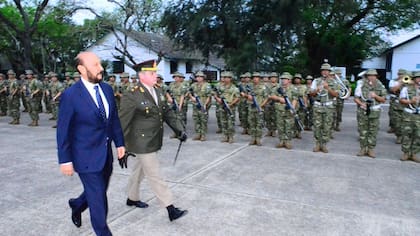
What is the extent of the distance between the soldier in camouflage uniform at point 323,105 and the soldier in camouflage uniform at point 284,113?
1.80 feet

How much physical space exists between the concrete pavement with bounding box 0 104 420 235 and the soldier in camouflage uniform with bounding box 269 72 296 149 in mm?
331

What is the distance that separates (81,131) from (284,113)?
5295 mm

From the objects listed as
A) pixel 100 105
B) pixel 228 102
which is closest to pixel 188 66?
pixel 228 102

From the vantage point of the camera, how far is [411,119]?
21.2 ft

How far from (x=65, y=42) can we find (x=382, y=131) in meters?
29.3

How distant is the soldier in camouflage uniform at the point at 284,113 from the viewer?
24.6 feet

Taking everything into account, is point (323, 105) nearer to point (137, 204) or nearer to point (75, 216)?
point (137, 204)

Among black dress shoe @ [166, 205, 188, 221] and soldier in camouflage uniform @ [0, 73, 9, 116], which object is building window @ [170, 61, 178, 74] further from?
black dress shoe @ [166, 205, 188, 221]

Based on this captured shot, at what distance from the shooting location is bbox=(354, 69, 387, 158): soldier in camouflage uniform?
6.64 meters

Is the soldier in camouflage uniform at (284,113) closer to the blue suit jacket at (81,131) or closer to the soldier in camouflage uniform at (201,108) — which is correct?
the soldier in camouflage uniform at (201,108)

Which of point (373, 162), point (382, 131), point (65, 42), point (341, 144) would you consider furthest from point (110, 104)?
point (65, 42)

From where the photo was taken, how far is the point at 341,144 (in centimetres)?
811

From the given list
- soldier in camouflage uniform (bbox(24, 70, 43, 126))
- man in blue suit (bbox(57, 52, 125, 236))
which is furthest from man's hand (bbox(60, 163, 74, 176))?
soldier in camouflage uniform (bbox(24, 70, 43, 126))

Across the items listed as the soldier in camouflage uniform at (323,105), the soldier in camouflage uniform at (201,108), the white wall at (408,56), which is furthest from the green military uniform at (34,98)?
the white wall at (408,56)
